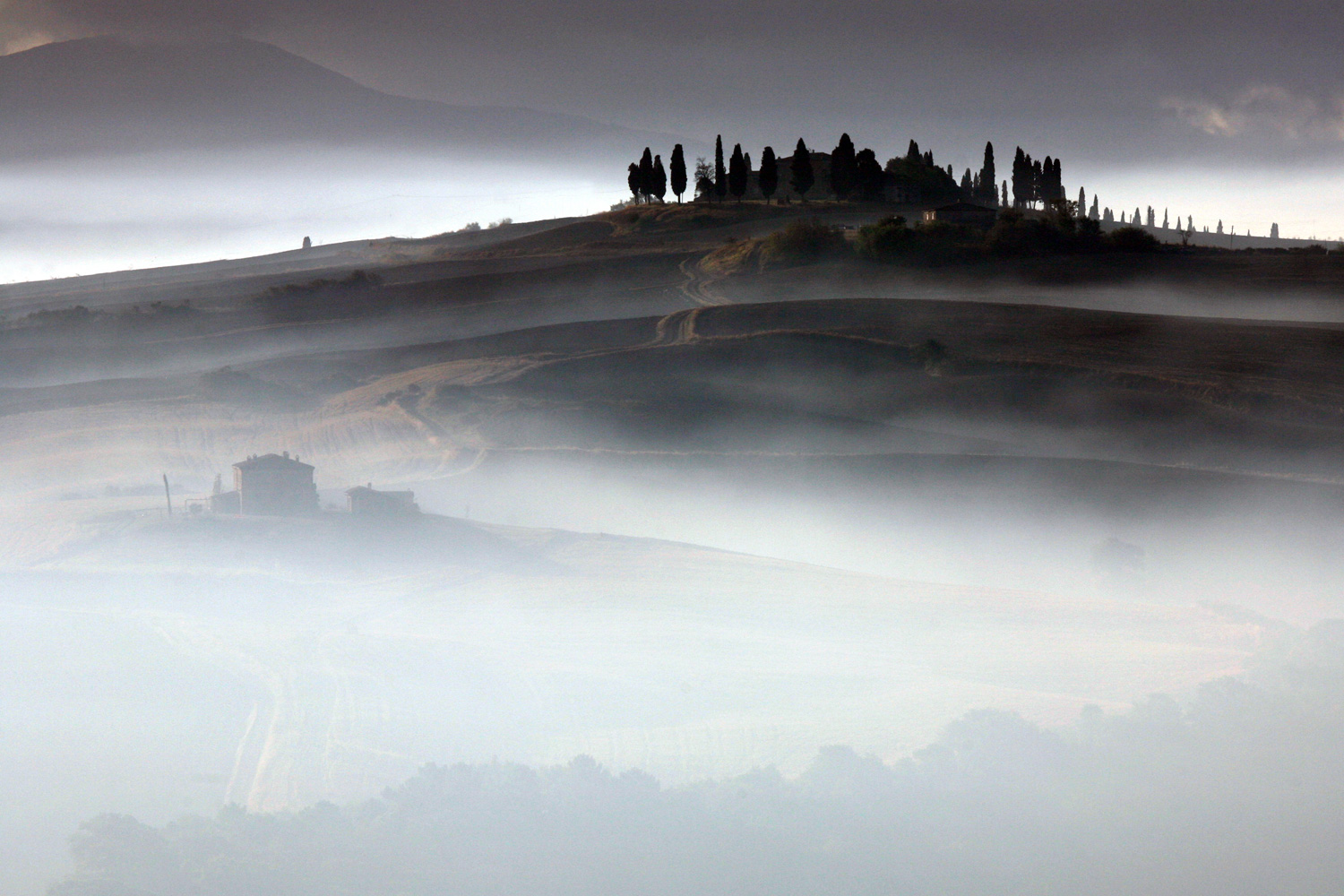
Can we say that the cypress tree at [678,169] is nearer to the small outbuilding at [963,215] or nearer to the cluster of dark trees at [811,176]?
the cluster of dark trees at [811,176]

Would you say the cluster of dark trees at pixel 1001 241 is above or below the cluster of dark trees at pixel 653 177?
below

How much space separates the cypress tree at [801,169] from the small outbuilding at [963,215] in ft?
40.6

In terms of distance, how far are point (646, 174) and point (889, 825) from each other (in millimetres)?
69964

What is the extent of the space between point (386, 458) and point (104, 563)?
37.1 ft

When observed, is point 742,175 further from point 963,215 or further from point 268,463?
point 268,463

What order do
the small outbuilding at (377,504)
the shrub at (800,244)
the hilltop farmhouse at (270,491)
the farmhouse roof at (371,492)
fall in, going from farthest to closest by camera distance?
the shrub at (800,244), the hilltop farmhouse at (270,491), the farmhouse roof at (371,492), the small outbuilding at (377,504)

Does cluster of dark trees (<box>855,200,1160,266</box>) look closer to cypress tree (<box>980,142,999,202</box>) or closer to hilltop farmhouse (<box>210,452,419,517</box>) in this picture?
cypress tree (<box>980,142,999,202</box>)

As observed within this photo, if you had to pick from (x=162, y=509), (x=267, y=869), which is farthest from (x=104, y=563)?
(x=267, y=869)

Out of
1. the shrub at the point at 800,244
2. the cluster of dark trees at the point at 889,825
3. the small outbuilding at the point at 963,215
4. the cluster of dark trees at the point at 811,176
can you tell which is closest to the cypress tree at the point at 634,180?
the cluster of dark trees at the point at 811,176

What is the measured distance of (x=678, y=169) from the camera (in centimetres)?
9262

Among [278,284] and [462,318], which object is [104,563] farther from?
[278,284]

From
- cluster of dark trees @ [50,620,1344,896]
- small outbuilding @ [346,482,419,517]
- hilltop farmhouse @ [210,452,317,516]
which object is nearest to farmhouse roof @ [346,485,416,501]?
small outbuilding @ [346,482,419,517]

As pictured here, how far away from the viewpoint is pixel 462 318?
71.5 meters

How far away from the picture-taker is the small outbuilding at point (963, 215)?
80.3 m
